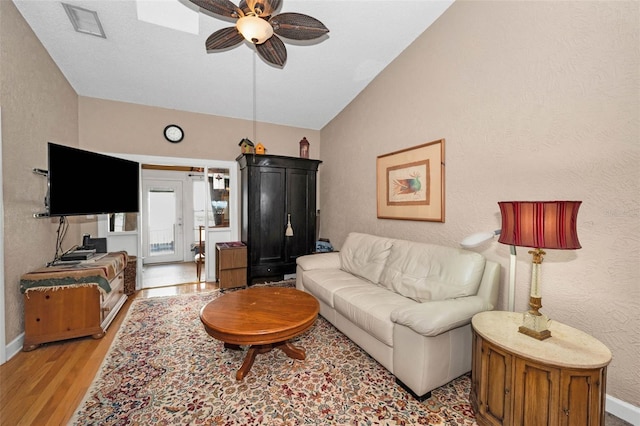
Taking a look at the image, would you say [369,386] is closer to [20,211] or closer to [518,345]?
[518,345]

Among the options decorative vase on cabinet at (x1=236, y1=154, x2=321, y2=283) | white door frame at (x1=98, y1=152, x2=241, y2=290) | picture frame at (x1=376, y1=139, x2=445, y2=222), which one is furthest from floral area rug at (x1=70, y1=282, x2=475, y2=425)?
white door frame at (x1=98, y1=152, x2=241, y2=290)

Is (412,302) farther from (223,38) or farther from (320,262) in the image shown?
(223,38)

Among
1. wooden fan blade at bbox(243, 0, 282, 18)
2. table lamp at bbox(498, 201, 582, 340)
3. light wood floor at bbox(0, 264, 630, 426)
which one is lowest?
light wood floor at bbox(0, 264, 630, 426)

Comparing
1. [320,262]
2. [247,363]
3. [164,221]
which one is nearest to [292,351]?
[247,363]

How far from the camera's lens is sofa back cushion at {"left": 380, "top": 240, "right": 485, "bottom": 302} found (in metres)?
2.04

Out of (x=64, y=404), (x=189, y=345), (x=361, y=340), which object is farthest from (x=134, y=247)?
(x=361, y=340)

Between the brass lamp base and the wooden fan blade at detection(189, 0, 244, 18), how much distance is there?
101 inches

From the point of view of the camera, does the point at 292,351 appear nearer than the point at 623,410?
No

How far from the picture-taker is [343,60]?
312 cm

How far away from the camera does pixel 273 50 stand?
208 cm

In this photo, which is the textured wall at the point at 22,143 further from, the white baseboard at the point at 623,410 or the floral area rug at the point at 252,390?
the white baseboard at the point at 623,410

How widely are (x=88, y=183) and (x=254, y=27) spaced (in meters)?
2.44

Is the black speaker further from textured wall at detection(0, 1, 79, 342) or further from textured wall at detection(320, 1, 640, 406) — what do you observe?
textured wall at detection(320, 1, 640, 406)

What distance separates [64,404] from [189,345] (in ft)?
2.72
